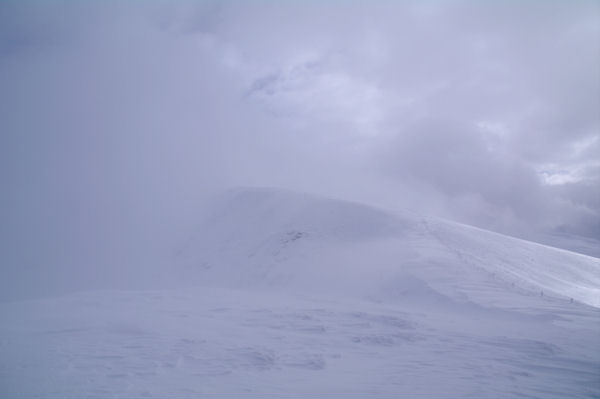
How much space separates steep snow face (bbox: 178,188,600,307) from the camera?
49.7 feet

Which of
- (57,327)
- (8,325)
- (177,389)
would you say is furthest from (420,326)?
(8,325)

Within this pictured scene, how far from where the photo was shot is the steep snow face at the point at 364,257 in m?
15.1

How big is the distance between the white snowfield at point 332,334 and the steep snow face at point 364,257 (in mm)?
123

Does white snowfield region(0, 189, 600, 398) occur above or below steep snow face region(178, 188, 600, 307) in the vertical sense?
below

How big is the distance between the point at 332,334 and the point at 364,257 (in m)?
9.68

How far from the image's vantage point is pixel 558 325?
9.98 m

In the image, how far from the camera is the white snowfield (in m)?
6.58

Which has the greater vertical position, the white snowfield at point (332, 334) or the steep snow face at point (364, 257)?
the steep snow face at point (364, 257)

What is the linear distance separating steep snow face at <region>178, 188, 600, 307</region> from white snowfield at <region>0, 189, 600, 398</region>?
123mm

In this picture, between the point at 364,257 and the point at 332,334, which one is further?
the point at 364,257

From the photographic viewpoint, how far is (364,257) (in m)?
19.1

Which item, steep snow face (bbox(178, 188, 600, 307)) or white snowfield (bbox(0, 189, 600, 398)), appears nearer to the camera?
white snowfield (bbox(0, 189, 600, 398))

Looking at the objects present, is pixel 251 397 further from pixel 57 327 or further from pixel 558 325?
pixel 558 325

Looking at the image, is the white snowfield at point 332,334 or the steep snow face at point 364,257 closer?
the white snowfield at point 332,334
